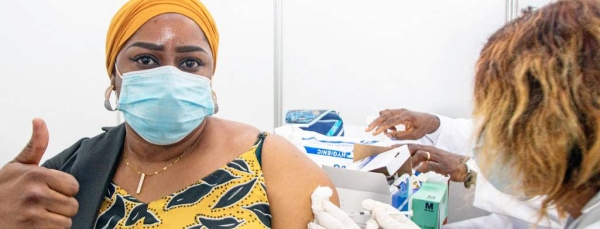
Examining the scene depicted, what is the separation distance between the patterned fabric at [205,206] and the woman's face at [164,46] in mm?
274

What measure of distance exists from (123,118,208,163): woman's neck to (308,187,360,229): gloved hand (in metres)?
0.34

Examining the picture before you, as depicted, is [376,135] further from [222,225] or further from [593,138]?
[593,138]

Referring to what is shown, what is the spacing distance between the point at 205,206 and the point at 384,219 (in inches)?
15.8

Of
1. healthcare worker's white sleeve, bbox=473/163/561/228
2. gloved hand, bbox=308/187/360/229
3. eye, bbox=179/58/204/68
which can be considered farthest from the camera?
healthcare worker's white sleeve, bbox=473/163/561/228

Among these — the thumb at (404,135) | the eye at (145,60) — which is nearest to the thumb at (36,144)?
the eye at (145,60)

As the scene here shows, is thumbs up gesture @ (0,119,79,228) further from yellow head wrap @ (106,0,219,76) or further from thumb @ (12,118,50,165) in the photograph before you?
yellow head wrap @ (106,0,219,76)

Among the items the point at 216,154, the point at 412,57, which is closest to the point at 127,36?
the point at 216,154

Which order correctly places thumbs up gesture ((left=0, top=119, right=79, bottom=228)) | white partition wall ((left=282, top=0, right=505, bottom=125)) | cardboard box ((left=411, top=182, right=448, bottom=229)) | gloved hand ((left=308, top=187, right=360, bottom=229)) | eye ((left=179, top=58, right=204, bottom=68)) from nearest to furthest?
1. thumbs up gesture ((left=0, top=119, right=79, bottom=228))
2. gloved hand ((left=308, top=187, right=360, bottom=229))
3. eye ((left=179, top=58, right=204, bottom=68))
4. cardboard box ((left=411, top=182, right=448, bottom=229))
5. white partition wall ((left=282, top=0, right=505, bottom=125))

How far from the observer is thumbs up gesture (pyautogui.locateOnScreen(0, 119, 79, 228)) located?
2.72ft

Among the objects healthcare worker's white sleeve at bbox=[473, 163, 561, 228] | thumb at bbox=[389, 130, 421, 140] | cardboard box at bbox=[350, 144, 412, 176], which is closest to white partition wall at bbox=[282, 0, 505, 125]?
thumb at bbox=[389, 130, 421, 140]

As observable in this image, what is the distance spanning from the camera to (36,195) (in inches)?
32.8

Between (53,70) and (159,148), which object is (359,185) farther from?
(53,70)

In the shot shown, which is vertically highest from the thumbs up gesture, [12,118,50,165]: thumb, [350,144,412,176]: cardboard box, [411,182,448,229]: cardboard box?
[12,118,50,165]: thumb

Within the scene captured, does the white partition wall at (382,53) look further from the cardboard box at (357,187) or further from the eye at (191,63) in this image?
the eye at (191,63)
